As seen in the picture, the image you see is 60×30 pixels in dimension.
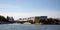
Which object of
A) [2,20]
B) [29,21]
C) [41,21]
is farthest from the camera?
[29,21]

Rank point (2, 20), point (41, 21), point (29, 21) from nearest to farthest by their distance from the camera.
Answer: point (2, 20), point (41, 21), point (29, 21)

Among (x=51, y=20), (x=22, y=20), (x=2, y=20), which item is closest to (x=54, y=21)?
(x=51, y=20)

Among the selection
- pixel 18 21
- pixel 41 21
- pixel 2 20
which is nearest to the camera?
pixel 2 20

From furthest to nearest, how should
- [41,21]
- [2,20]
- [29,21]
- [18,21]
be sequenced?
[18,21] → [29,21] → [41,21] → [2,20]

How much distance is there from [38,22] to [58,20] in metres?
A: 10.4

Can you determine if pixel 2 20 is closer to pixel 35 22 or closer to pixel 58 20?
pixel 35 22

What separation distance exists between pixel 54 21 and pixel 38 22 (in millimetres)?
7369

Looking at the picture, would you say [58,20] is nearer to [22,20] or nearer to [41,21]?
[41,21]

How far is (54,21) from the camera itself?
7138cm

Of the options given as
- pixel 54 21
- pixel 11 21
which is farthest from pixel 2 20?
pixel 54 21

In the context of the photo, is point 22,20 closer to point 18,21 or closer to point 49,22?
point 18,21

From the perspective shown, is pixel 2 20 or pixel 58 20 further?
pixel 58 20

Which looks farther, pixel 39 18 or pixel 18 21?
pixel 18 21

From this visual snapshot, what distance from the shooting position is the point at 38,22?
69.2m
